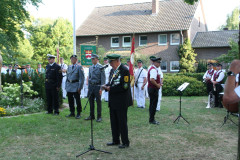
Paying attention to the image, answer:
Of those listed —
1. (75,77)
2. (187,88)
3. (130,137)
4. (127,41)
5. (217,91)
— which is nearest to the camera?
(130,137)

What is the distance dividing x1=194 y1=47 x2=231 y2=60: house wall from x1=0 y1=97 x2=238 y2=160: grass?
908 inches

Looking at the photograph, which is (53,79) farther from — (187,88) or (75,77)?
(187,88)

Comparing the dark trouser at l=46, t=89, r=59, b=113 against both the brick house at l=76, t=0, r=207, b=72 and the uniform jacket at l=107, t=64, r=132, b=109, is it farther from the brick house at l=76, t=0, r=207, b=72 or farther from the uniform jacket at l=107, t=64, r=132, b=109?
the brick house at l=76, t=0, r=207, b=72

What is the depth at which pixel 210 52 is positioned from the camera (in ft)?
100

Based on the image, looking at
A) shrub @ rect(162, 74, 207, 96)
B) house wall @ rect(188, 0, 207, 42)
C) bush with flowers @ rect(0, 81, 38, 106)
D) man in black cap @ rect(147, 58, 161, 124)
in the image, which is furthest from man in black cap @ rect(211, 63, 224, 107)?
house wall @ rect(188, 0, 207, 42)

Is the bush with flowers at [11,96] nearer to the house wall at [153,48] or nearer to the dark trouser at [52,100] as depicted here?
the dark trouser at [52,100]

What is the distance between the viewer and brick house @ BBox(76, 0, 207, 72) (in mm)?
31188

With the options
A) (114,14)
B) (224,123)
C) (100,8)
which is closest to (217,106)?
(224,123)

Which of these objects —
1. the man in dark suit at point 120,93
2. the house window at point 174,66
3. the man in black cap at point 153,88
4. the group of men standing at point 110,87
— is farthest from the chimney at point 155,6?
the man in dark suit at point 120,93

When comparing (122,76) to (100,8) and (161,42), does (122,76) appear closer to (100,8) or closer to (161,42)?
(161,42)

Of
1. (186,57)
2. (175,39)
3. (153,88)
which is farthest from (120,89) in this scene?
(175,39)

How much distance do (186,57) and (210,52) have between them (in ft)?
11.8

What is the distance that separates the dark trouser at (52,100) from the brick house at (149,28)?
2312 cm

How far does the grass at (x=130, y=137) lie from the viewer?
5.35 m
